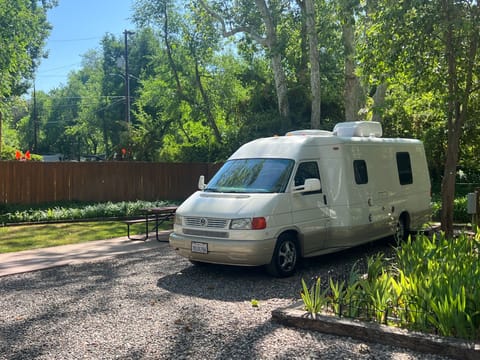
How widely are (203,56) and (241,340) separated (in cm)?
2376

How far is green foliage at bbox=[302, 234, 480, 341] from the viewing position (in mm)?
4402

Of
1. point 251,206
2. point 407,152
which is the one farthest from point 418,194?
point 251,206

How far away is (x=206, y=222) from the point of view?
24.6ft

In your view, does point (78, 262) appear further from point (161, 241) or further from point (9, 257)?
point (161, 241)

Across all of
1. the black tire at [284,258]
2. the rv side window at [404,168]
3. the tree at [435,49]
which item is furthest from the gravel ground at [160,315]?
the tree at [435,49]

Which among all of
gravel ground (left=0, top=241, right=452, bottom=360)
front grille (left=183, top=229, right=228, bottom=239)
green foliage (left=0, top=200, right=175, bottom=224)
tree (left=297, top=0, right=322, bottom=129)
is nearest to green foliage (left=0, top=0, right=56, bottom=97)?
green foliage (left=0, top=200, right=175, bottom=224)

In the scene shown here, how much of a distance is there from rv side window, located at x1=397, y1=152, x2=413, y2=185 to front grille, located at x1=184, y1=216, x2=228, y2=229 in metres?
4.73

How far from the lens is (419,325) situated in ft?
15.2

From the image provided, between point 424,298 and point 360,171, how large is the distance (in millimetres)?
4512

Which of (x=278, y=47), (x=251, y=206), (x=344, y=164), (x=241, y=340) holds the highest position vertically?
(x=278, y=47)

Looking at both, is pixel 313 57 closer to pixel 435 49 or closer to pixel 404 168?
pixel 404 168

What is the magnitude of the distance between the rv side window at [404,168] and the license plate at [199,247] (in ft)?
16.2

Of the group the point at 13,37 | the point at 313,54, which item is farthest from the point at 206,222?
the point at 13,37

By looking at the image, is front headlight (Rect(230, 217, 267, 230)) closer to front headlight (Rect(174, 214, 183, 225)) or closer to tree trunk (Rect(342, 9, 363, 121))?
front headlight (Rect(174, 214, 183, 225))
